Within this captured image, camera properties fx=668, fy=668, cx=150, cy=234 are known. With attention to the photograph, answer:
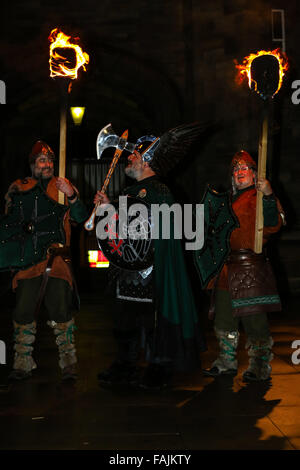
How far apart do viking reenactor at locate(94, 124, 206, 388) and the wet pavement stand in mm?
193

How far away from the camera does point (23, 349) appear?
5.13 metres

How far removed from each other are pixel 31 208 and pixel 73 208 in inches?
12.8

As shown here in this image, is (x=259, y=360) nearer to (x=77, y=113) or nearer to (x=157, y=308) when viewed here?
(x=157, y=308)

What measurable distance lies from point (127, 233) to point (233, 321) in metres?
1.08

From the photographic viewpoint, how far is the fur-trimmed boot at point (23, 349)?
5098mm

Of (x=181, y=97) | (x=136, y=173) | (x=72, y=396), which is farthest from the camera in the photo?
(x=181, y=97)

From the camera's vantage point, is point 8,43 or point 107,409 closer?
point 107,409

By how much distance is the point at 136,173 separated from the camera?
5129mm

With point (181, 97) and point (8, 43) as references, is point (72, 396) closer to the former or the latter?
point (181, 97)

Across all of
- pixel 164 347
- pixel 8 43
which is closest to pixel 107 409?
pixel 164 347

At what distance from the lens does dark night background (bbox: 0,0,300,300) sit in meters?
11.8

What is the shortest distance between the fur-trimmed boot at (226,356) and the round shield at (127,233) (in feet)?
2.78

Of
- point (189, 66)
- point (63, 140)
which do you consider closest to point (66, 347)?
point (63, 140)

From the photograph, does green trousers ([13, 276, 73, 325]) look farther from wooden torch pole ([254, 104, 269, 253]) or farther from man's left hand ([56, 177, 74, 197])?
wooden torch pole ([254, 104, 269, 253])
